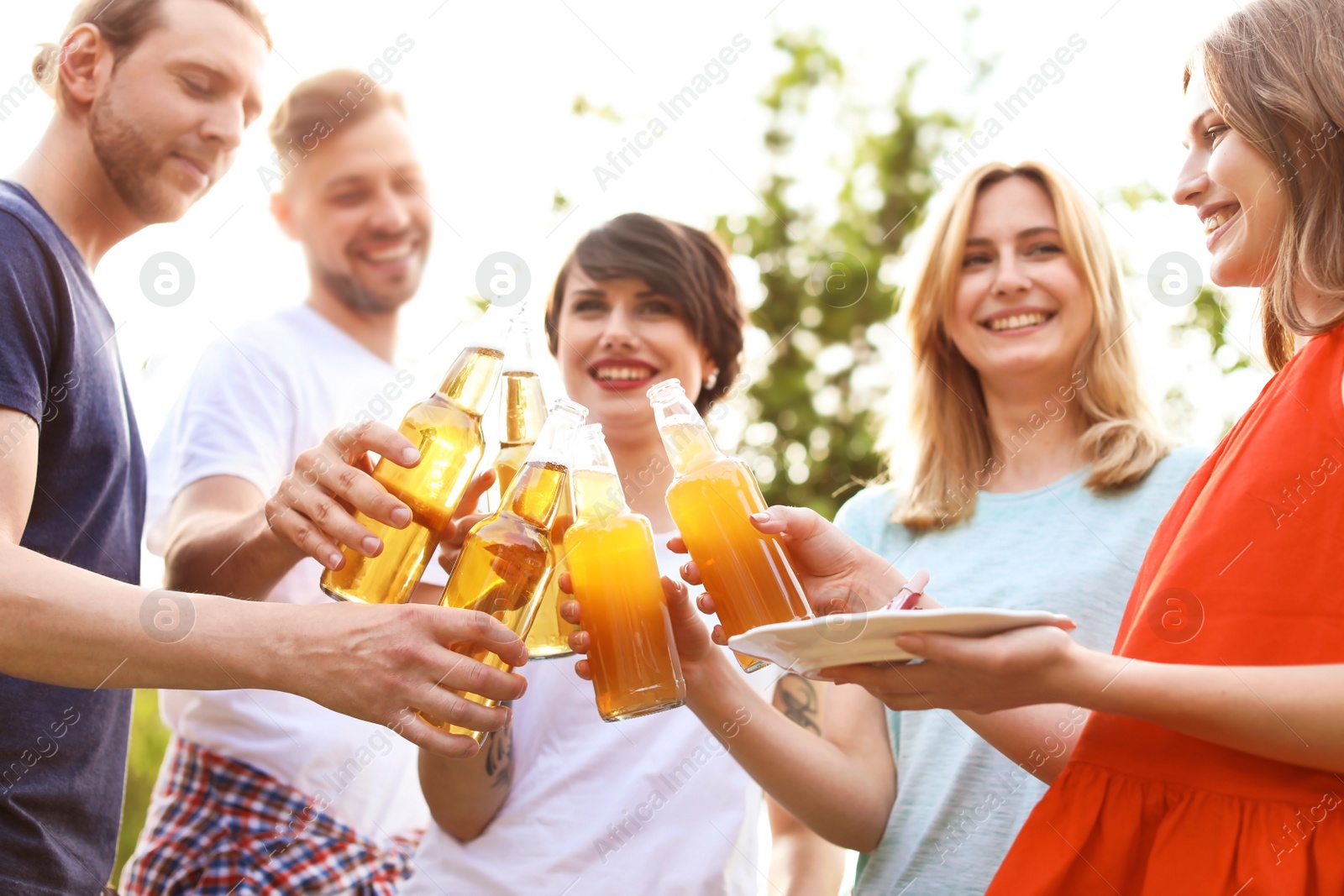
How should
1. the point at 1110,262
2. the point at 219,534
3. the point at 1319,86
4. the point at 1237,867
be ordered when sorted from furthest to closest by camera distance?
the point at 1110,262, the point at 219,534, the point at 1319,86, the point at 1237,867

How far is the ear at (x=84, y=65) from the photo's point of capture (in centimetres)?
225

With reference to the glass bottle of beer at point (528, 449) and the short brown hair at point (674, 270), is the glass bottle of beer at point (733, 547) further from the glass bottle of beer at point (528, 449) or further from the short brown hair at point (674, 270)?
the short brown hair at point (674, 270)

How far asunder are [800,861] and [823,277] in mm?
7970

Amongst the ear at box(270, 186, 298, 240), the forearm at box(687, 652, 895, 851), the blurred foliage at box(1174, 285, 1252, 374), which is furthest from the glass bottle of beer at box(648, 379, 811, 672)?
the blurred foliage at box(1174, 285, 1252, 374)

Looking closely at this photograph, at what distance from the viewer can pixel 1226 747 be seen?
1653 millimetres

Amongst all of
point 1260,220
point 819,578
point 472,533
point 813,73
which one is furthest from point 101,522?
point 813,73

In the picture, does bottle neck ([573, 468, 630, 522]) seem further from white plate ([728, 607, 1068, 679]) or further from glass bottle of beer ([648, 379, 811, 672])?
white plate ([728, 607, 1068, 679])

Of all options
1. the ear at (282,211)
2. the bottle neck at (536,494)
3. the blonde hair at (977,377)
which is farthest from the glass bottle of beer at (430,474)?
the ear at (282,211)

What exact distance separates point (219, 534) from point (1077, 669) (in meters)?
1.93

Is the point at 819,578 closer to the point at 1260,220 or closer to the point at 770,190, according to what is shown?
the point at 1260,220

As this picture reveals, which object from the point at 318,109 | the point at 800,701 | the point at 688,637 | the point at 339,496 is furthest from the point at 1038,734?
the point at 318,109

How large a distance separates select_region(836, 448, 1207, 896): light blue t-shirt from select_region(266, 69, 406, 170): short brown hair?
8.44 feet

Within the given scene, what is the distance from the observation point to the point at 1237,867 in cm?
153

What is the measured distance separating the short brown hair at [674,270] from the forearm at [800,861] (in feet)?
4.17
